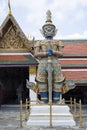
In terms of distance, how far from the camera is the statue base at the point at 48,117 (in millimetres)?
8992

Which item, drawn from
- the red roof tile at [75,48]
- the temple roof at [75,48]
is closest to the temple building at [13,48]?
the temple roof at [75,48]

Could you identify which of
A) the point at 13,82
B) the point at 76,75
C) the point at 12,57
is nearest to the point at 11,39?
the point at 12,57

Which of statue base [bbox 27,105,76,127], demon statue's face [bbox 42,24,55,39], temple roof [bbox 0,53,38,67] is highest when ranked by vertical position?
demon statue's face [bbox 42,24,55,39]

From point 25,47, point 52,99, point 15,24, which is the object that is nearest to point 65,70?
point 25,47

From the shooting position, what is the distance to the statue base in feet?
29.5

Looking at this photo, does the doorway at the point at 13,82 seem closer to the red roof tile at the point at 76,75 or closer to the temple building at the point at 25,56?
the temple building at the point at 25,56

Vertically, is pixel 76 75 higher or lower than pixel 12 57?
lower

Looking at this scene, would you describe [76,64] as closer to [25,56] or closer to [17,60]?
[25,56]

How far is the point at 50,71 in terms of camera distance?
9.58 m

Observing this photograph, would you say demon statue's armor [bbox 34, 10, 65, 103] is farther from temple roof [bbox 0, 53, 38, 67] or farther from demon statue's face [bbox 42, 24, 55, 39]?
temple roof [bbox 0, 53, 38, 67]

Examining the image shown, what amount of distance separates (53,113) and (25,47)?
5181 mm

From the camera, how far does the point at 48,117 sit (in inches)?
358

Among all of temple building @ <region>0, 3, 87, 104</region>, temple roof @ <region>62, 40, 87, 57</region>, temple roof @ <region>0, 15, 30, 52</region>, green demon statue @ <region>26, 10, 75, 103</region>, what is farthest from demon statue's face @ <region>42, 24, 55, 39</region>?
temple roof @ <region>62, 40, 87, 57</region>

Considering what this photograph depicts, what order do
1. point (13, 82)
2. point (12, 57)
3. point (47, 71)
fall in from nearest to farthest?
1. point (47, 71)
2. point (12, 57)
3. point (13, 82)
